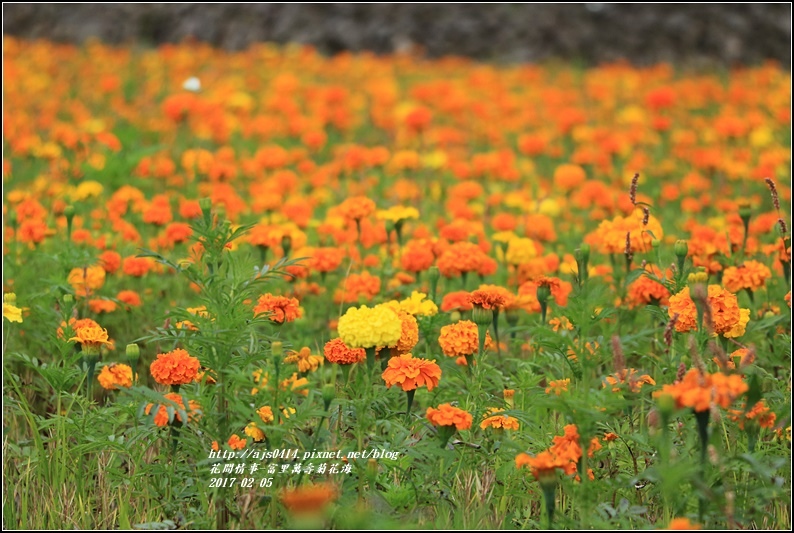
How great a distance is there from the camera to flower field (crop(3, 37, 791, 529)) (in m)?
2.09

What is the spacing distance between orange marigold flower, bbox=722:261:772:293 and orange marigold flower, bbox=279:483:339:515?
1487 mm

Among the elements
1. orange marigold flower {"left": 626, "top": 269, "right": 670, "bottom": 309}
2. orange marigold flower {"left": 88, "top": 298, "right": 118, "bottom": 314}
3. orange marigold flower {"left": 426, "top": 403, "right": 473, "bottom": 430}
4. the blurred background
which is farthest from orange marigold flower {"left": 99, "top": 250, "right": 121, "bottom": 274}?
the blurred background

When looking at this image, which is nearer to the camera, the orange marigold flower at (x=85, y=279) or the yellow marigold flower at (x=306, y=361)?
the yellow marigold flower at (x=306, y=361)

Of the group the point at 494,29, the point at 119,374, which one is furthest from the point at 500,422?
the point at 494,29

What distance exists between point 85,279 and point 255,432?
1102mm

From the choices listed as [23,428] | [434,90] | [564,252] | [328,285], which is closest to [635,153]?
[434,90]

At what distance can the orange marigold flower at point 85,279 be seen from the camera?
9.91ft

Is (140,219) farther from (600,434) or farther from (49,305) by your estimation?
(600,434)

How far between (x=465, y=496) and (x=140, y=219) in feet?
8.34

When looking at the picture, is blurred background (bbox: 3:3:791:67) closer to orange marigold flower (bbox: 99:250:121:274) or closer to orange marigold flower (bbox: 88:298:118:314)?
orange marigold flower (bbox: 99:250:121:274)

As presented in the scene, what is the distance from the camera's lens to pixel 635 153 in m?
6.04

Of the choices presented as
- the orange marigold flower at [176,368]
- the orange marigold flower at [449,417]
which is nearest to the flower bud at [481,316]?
the orange marigold flower at [449,417]

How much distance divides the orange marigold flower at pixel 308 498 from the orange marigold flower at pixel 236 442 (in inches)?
6.2

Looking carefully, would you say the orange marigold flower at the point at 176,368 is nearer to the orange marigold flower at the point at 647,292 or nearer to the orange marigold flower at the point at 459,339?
the orange marigold flower at the point at 459,339
